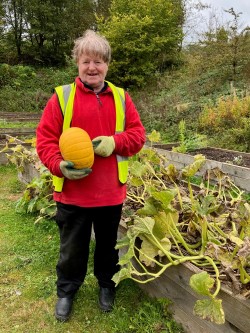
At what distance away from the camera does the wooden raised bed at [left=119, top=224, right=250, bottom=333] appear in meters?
1.86

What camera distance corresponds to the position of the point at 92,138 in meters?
2.40

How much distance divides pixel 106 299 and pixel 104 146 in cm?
115

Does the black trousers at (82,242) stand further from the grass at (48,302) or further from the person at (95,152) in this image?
the grass at (48,302)

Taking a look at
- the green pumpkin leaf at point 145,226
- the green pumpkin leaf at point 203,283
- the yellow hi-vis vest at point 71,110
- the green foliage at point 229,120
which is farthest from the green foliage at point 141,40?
the green pumpkin leaf at point 203,283

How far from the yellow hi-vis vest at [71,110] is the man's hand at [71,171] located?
0.17 metres

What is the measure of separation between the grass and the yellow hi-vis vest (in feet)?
2.98

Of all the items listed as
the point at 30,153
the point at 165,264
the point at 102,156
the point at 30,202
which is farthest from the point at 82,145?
the point at 30,153

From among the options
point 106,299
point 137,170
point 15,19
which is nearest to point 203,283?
point 106,299

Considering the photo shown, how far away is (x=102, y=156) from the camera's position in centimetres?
237

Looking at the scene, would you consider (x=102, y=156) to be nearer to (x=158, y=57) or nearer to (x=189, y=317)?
(x=189, y=317)

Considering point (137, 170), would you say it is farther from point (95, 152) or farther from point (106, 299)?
point (106, 299)

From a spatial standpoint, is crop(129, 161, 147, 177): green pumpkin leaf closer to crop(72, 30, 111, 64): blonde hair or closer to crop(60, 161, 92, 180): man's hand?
crop(60, 161, 92, 180): man's hand

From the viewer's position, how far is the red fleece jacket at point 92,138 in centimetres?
234

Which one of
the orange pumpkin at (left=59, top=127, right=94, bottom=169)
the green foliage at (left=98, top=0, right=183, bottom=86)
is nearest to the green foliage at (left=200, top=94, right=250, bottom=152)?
the orange pumpkin at (left=59, top=127, right=94, bottom=169)
